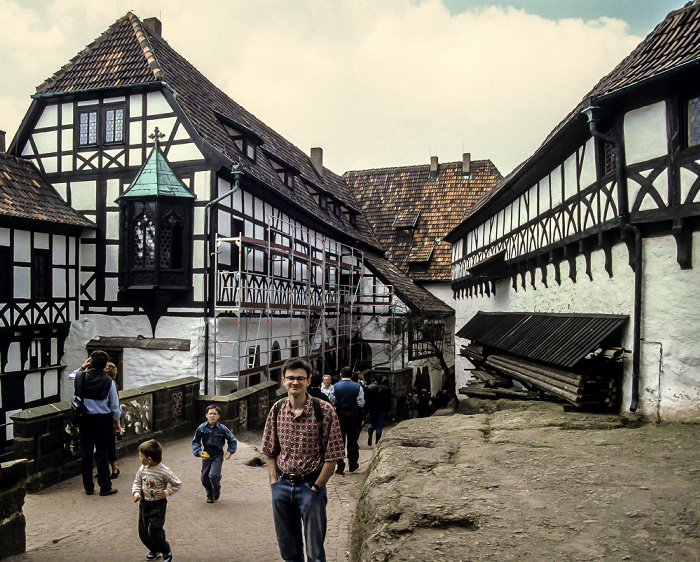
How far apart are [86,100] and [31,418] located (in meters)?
11.9

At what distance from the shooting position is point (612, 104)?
8.98m

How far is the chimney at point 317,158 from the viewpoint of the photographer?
105ft

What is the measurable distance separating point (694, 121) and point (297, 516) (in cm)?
706

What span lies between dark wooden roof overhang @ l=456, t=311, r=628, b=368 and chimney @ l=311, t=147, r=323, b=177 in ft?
57.2

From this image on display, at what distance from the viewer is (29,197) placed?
1582 cm

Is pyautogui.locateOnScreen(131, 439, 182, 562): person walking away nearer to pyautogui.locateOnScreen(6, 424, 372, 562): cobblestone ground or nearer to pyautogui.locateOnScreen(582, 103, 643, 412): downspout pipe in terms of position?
pyautogui.locateOnScreen(6, 424, 372, 562): cobblestone ground

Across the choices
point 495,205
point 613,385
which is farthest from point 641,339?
point 495,205

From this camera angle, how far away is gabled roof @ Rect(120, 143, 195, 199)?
50.8ft

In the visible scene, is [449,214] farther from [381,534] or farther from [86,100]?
[381,534]

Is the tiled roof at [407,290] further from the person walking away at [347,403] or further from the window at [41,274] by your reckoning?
the person walking away at [347,403]

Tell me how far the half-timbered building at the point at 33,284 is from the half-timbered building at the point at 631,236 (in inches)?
457

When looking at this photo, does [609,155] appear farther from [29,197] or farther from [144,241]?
[29,197]

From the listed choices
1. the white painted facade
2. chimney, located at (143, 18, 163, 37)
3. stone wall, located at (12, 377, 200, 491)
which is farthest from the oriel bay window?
the white painted facade

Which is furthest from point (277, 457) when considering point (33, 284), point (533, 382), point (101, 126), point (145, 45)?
point (145, 45)
